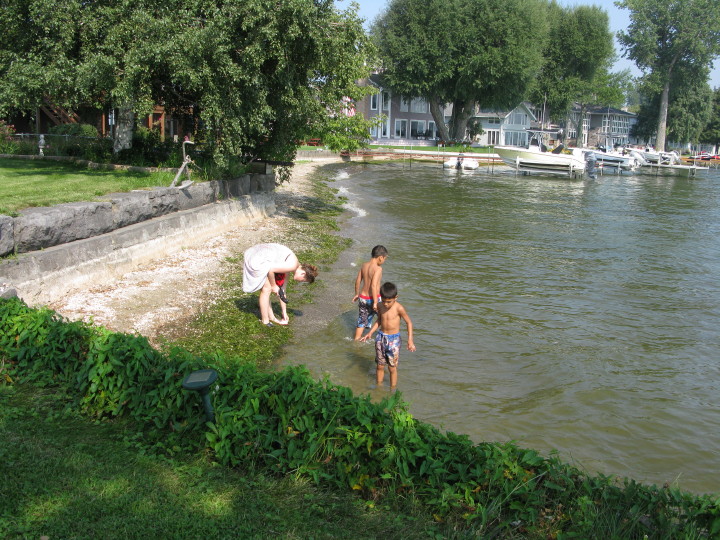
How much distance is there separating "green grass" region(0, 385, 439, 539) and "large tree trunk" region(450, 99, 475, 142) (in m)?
67.3

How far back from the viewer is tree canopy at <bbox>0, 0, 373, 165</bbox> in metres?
13.9

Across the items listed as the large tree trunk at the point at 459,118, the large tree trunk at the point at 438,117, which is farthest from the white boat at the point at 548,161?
the large tree trunk at the point at 459,118

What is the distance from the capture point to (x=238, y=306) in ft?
34.1

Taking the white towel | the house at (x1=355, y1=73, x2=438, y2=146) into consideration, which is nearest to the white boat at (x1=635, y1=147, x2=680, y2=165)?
the house at (x1=355, y1=73, x2=438, y2=146)

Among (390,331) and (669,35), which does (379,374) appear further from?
(669,35)

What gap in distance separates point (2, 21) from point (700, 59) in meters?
81.2

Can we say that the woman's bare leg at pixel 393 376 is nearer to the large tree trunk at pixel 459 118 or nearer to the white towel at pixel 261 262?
the white towel at pixel 261 262

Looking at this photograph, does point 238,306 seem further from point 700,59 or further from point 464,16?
point 700,59

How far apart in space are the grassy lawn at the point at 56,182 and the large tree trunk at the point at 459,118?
56.4 m

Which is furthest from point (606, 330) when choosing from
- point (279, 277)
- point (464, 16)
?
point (464, 16)

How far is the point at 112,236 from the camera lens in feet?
35.1

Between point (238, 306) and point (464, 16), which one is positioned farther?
point (464, 16)

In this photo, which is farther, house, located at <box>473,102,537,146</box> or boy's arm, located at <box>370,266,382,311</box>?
house, located at <box>473,102,537,146</box>

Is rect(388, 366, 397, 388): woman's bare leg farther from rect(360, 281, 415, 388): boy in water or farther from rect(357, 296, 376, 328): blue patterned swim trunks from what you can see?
rect(357, 296, 376, 328): blue patterned swim trunks
